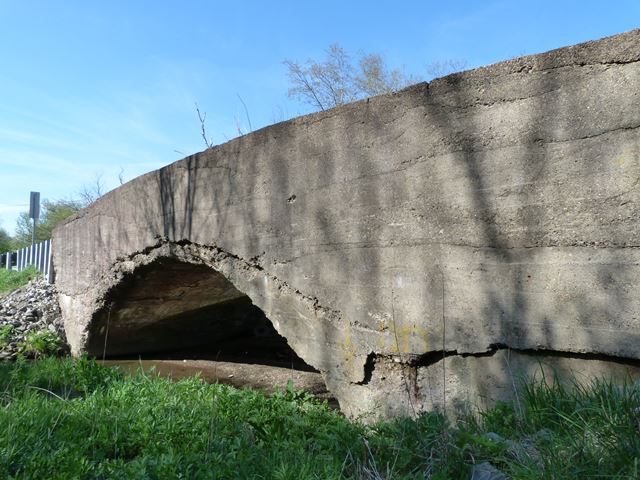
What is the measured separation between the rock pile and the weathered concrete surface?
4.87 metres

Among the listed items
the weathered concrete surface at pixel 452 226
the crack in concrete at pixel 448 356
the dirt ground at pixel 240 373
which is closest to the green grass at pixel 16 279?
Answer: the dirt ground at pixel 240 373

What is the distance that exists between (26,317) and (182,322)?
108 inches

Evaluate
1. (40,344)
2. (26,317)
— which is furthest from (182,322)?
(26,317)

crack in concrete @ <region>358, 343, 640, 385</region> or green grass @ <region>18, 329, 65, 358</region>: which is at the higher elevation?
green grass @ <region>18, 329, 65, 358</region>

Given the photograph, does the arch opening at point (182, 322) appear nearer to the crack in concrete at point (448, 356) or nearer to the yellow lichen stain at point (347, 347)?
the yellow lichen stain at point (347, 347)

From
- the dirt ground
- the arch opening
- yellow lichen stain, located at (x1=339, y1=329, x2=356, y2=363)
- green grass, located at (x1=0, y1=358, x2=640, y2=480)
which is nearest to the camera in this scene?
green grass, located at (x1=0, y1=358, x2=640, y2=480)

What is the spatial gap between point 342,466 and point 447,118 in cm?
179

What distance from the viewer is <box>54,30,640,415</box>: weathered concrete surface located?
2.41m

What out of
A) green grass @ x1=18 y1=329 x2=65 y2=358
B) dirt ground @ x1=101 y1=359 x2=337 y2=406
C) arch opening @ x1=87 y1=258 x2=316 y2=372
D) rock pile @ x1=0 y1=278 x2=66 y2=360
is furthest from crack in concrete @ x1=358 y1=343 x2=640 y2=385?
rock pile @ x1=0 y1=278 x2=66 y2=360

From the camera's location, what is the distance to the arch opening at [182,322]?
6212 mm

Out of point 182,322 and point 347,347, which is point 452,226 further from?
point 182,322

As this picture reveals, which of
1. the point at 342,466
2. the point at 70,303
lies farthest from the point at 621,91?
the point at 70,303

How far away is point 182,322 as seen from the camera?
7605mm

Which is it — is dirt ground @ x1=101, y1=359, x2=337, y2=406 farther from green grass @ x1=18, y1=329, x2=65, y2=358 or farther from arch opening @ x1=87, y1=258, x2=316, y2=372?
green grass @ x1=18, y1=329, x2=65, y2=358
